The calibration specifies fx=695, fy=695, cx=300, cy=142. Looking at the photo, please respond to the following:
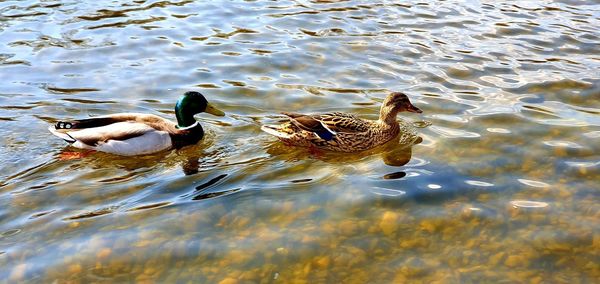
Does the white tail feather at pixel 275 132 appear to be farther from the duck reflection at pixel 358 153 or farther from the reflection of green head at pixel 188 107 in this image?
the reflection of green head at pixel 188 107

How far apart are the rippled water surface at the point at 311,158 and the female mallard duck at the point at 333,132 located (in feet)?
0.66

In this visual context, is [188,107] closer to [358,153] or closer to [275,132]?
[275,132]

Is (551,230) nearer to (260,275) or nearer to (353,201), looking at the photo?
(353,201)

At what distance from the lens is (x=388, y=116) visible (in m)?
9.17

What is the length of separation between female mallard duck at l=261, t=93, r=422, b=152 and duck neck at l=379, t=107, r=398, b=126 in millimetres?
88

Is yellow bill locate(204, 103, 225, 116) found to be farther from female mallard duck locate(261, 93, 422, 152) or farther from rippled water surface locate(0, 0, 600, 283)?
female mallard duck locate(261, 93, 422, 152)

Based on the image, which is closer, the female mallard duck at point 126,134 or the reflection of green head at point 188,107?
the female mallard duck at point 126,134

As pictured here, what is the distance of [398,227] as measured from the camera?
660 cm

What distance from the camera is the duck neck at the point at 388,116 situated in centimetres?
918

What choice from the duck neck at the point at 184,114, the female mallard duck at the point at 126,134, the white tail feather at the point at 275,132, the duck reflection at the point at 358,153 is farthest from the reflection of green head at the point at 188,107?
the duck reflection at the point at 358,153

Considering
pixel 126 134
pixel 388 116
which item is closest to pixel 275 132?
pixel 388 116

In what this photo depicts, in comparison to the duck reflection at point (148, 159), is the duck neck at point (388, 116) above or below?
above

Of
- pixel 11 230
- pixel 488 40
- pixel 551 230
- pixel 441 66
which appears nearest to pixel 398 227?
pixel 551 230

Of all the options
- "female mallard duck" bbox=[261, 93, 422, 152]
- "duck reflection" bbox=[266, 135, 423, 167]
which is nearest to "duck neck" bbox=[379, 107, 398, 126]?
"female mallard duck" bbox=[261, 93, 422, 152]
